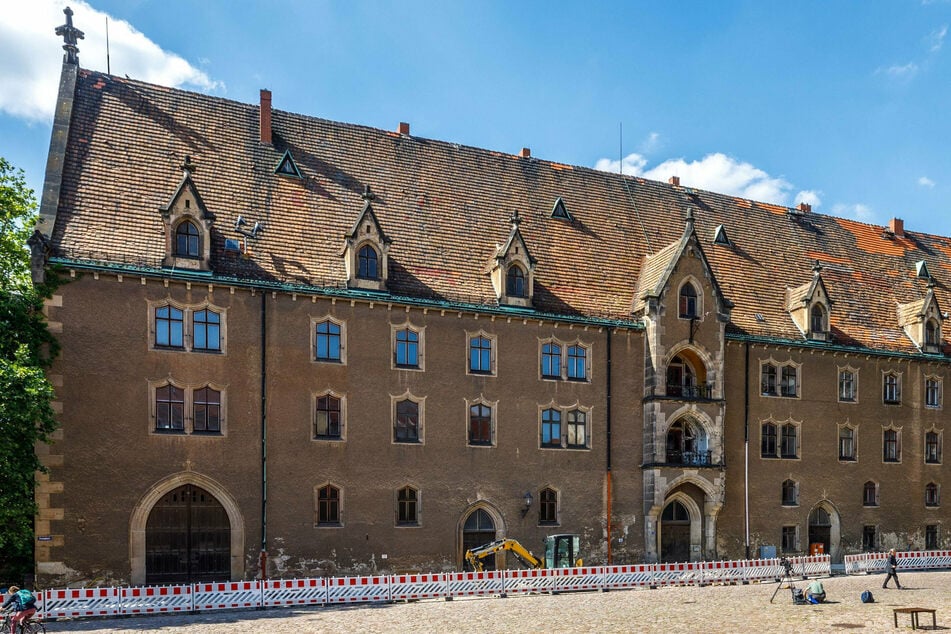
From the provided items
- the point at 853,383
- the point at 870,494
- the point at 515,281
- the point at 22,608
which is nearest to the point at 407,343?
the point at 515,281

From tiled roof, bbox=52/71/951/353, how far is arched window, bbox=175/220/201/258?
0.63 m

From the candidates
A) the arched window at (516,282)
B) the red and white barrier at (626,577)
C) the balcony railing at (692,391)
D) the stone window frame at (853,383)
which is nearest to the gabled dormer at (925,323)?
the stone window frame at (853,383)

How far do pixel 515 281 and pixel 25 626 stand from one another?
19.4m

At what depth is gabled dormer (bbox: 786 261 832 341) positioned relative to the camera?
120 ft

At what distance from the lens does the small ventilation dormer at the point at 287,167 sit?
32.2m

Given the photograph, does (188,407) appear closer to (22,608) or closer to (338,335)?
(338,335)

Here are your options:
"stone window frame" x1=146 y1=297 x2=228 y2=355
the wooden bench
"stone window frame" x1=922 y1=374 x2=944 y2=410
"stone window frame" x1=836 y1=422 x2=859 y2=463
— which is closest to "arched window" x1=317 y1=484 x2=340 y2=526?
"stone window frame" x1=146 y1=297 x2=228 y2=355

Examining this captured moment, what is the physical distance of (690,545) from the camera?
111ft

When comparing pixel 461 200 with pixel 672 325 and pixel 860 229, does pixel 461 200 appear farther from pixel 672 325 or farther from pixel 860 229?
pixel 860 229

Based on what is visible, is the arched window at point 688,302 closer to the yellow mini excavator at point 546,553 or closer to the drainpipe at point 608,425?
the drainpipe at point 608,425

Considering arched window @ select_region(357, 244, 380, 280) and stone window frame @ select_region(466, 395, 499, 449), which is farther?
stone window frame @ select_region(466, 395, 499, 449)

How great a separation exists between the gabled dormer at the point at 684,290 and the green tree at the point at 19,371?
20.9m

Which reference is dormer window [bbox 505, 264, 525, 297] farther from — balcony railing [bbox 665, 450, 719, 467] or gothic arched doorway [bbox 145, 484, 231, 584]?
gothic arched doorway [bbox 145, 484, 231, 584]

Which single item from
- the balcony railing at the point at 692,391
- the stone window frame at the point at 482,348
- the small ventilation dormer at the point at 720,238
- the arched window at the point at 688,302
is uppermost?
the small ventilation dormer at the point at 720,238
